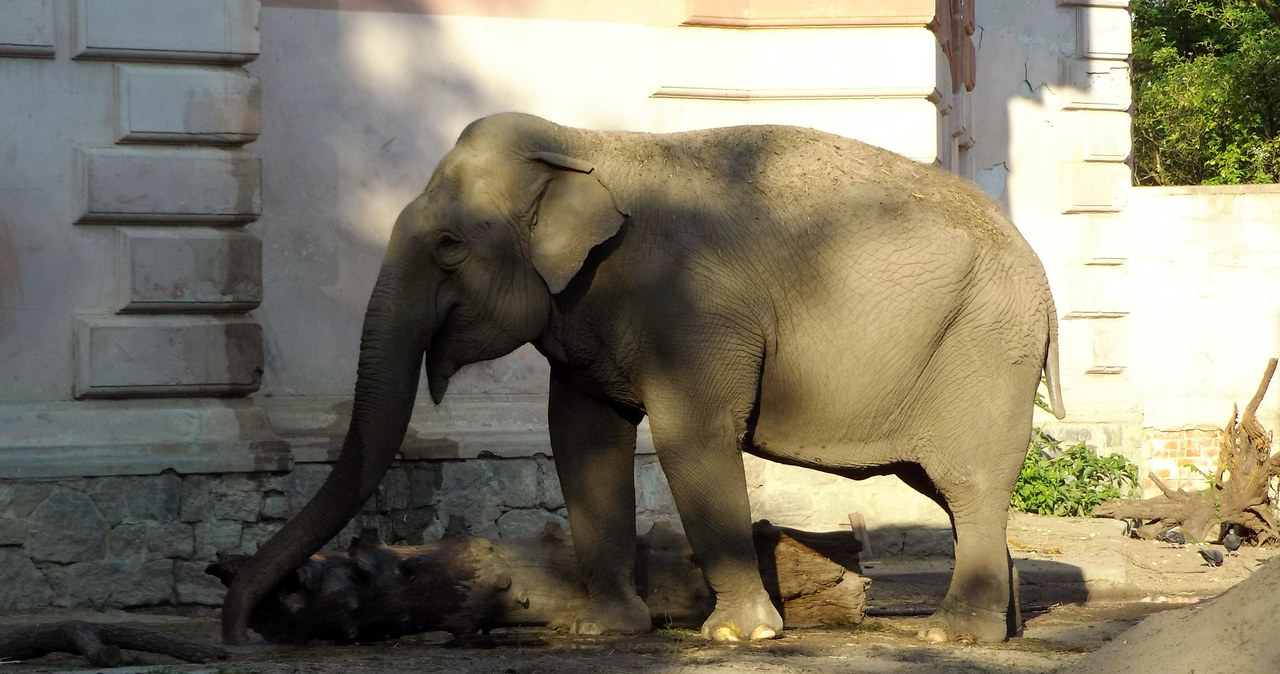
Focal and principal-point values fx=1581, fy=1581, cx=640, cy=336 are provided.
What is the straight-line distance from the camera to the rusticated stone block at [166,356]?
7074mm

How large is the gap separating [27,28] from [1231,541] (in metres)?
7.90

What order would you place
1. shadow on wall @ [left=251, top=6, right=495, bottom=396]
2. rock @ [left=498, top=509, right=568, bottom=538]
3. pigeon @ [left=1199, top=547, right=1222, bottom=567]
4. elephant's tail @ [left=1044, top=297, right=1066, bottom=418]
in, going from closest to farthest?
elephant's tail @ [left=1044, top=297, right=1066, bottom=418] < shadow on wall @ [left=251, top=6, right=495, bottom=396] < rock @ [left=498, top=509, right=568, bottom=538] < pigeon @ [left=1199, top=547, right=1222, bottom=567]

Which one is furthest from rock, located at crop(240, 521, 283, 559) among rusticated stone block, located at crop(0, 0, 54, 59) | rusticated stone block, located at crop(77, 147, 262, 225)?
rusticated stone block, located at crop(0, 0, 54, 59)

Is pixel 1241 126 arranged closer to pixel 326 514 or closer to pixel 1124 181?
pixel 1124 181

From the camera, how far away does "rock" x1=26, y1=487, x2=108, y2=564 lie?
6895 millimetres

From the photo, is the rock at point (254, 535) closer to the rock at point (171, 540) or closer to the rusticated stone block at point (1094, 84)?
the rock at point (171, 540)

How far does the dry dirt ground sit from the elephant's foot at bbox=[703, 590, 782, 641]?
73 millimetres

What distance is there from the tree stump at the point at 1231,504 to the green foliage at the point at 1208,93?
10.2 metres

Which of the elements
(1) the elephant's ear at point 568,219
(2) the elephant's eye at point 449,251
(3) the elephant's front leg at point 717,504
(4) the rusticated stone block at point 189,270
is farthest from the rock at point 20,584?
(3) the elephant's front leg at point 717,504

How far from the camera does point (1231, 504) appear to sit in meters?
10.7

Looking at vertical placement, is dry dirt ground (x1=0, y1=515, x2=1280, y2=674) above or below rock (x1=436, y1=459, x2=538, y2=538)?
below

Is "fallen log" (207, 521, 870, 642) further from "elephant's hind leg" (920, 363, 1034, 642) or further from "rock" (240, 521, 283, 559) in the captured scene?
"rock" (240, 521, 283, 559)

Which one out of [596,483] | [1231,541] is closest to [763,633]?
[596,483]

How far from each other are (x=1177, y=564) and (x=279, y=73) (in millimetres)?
5996
